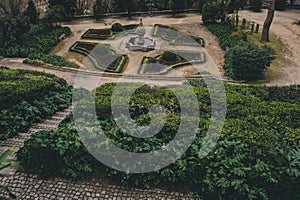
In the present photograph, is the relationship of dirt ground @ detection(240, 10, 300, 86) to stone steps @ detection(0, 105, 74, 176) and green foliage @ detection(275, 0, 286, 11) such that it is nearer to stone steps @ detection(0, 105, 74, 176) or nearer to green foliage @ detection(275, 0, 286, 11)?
green foliage @ detection(275, 0, 286, 11)

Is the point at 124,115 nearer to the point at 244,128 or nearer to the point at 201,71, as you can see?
the point at 244,128

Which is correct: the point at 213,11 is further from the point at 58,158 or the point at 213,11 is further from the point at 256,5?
the point at 58,158

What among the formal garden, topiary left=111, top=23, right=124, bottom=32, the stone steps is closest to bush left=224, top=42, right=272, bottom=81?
the formal garden

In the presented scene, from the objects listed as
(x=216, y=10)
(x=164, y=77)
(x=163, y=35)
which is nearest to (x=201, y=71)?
(x=164, y=77)

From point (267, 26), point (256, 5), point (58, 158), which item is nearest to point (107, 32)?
point (267, 26)

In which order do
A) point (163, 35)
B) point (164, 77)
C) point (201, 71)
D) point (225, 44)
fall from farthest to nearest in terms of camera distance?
point (163, 35) → point (225, 44) → point (201, 71) → point (164, 77)

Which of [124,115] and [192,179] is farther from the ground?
[124,115]
